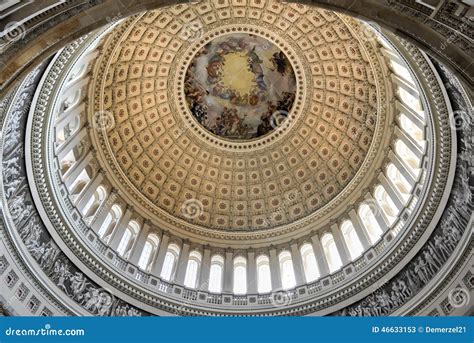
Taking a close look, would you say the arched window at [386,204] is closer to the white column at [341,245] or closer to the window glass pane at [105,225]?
the white column at [341,245]

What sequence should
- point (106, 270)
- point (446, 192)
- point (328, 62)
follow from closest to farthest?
point (446, 192)
point (106, 270)
point (328, 62)

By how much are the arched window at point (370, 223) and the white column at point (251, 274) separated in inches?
260

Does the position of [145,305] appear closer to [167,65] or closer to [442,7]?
Result: [167,65]

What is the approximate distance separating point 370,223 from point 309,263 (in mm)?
4104

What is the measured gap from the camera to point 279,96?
30.7m

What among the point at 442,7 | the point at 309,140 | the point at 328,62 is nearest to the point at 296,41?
the point at 328,62

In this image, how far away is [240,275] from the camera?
26.3 m

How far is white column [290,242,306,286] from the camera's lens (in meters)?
24.3

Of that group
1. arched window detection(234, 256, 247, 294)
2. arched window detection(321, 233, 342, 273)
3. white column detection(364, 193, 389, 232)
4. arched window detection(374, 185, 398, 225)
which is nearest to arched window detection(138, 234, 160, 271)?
arched window detection(234, 256, 247, 294)

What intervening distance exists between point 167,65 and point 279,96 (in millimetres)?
7568

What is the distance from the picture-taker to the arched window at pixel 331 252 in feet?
77.9

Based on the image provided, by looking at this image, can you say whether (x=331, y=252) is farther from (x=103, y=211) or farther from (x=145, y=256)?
(x=103, y=211)

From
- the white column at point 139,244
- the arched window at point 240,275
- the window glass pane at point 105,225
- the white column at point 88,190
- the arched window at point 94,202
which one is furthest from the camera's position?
the arched window at point 240,275

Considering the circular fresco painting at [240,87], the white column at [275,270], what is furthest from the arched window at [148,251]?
the circular fresco painting at [240,87]
